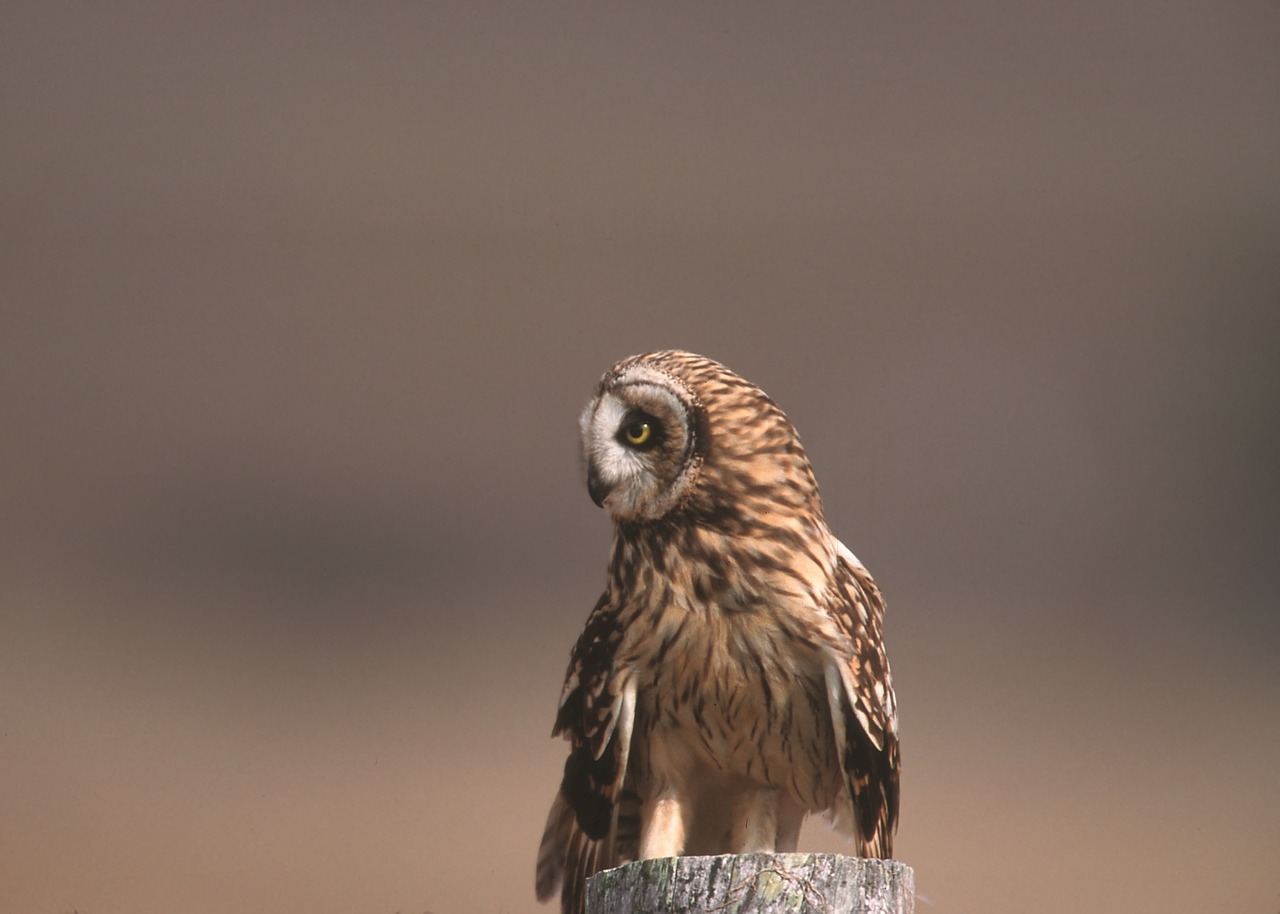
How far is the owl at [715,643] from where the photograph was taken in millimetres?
1575

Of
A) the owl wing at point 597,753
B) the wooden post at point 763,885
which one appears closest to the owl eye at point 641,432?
the owl wing at point 597,753

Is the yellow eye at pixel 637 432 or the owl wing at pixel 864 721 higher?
the yellow eye at pixel 637 432

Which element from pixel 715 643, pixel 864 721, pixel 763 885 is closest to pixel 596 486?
pixel 715 643

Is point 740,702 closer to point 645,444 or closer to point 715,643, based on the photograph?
point 715,643

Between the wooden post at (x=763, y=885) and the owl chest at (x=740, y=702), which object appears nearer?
the wooden post at (x=763, y=885)

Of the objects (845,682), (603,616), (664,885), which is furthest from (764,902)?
(603,616)

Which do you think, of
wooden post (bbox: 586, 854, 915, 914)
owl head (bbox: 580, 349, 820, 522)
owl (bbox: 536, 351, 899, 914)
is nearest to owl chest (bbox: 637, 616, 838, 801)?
owl (bbox: 536, 351, 899, 914)

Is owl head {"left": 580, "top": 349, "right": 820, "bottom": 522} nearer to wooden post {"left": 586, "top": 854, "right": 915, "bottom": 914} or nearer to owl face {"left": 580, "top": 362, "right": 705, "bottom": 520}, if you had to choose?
owl face {"left": 580, "top": 362, "right": 705, "bottom": 520}

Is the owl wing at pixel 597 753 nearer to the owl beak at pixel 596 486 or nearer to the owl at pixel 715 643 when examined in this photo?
the owl at pixel 715 643

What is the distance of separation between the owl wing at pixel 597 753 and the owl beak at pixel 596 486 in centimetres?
Result: 15

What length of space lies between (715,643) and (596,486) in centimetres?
27

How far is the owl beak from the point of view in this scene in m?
1.66

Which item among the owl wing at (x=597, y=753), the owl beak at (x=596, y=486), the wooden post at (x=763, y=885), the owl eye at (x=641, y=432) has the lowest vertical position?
the wooden post at (x=763, y=885)

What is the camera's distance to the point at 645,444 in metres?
1.64
